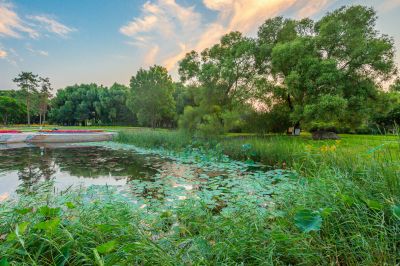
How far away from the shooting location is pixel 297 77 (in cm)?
1053

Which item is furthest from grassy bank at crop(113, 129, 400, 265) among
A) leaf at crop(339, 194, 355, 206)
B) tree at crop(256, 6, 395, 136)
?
tree at crop(256, 6, 395, 136)

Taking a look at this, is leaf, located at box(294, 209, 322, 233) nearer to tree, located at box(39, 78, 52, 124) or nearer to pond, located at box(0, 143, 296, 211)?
pond, located at box(0, 143, 296, 211)

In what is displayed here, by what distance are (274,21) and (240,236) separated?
16.4m

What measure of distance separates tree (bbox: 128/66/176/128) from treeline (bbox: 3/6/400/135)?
8895mm

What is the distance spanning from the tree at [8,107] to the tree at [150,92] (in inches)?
1276

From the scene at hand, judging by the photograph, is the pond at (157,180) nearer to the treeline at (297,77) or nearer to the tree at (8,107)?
the treeline at (297,77)

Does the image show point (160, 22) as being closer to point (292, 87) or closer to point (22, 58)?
point (292, 87)

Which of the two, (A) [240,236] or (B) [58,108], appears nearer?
(A) [240,236]

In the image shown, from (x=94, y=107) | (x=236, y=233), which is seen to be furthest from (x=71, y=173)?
(x=94, y=107)

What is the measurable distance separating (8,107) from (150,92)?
1429 inches

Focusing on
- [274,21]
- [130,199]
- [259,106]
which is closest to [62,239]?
[130,199]

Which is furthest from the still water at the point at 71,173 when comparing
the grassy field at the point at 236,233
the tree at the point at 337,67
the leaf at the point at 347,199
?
the tree at the point at 337,67

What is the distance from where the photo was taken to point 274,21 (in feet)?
47.7

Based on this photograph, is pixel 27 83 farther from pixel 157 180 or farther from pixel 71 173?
pixel 157 180
